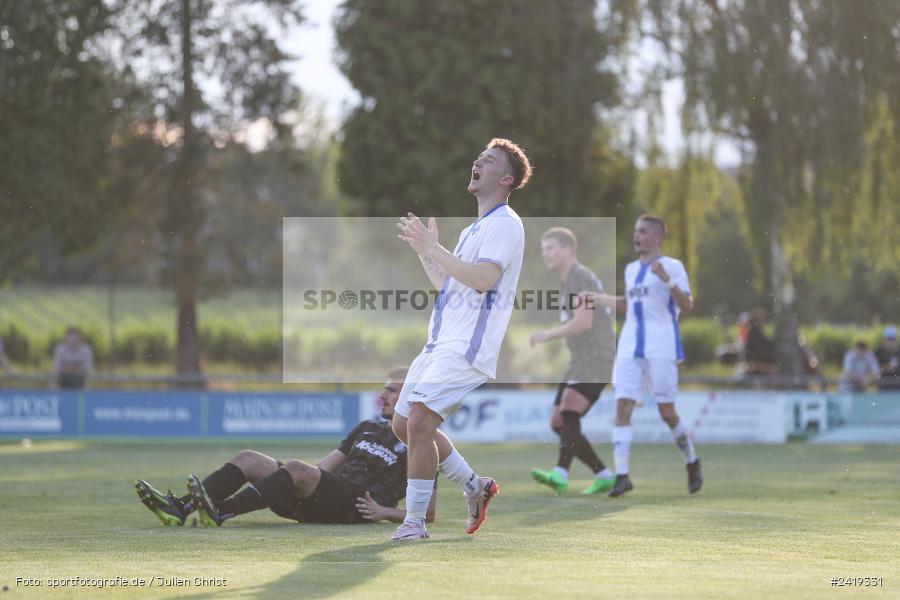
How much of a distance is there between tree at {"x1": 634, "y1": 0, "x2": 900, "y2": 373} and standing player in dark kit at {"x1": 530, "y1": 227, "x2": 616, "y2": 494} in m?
16.0

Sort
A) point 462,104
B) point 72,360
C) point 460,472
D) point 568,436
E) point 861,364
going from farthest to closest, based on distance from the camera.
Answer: point 462,104 → point 861,364 → point 72,360 → point 568,436 → point 460,472

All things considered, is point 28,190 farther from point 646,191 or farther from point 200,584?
point 200,584

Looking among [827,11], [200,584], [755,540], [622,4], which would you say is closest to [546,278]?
[622,4]

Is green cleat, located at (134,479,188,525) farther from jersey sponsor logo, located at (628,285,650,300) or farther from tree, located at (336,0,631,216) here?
tree, located at (336,0,631,216)

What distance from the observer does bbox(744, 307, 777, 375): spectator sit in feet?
86.2

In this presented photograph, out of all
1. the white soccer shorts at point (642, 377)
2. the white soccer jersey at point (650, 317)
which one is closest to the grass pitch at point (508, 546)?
the white soccer shorts at point (642, 377)

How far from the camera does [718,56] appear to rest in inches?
1120

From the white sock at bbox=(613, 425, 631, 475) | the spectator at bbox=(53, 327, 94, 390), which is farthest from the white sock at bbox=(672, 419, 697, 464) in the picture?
the spectator at bbox=(53, 327, 94, 390)

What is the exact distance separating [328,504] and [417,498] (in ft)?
3.39

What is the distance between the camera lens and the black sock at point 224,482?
866 cm

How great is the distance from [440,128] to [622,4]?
5203 millimetres

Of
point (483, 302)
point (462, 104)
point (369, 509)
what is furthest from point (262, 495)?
point (462, 104)

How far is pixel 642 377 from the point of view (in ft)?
42.0

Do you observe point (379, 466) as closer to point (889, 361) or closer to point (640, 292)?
point (640, 292)
